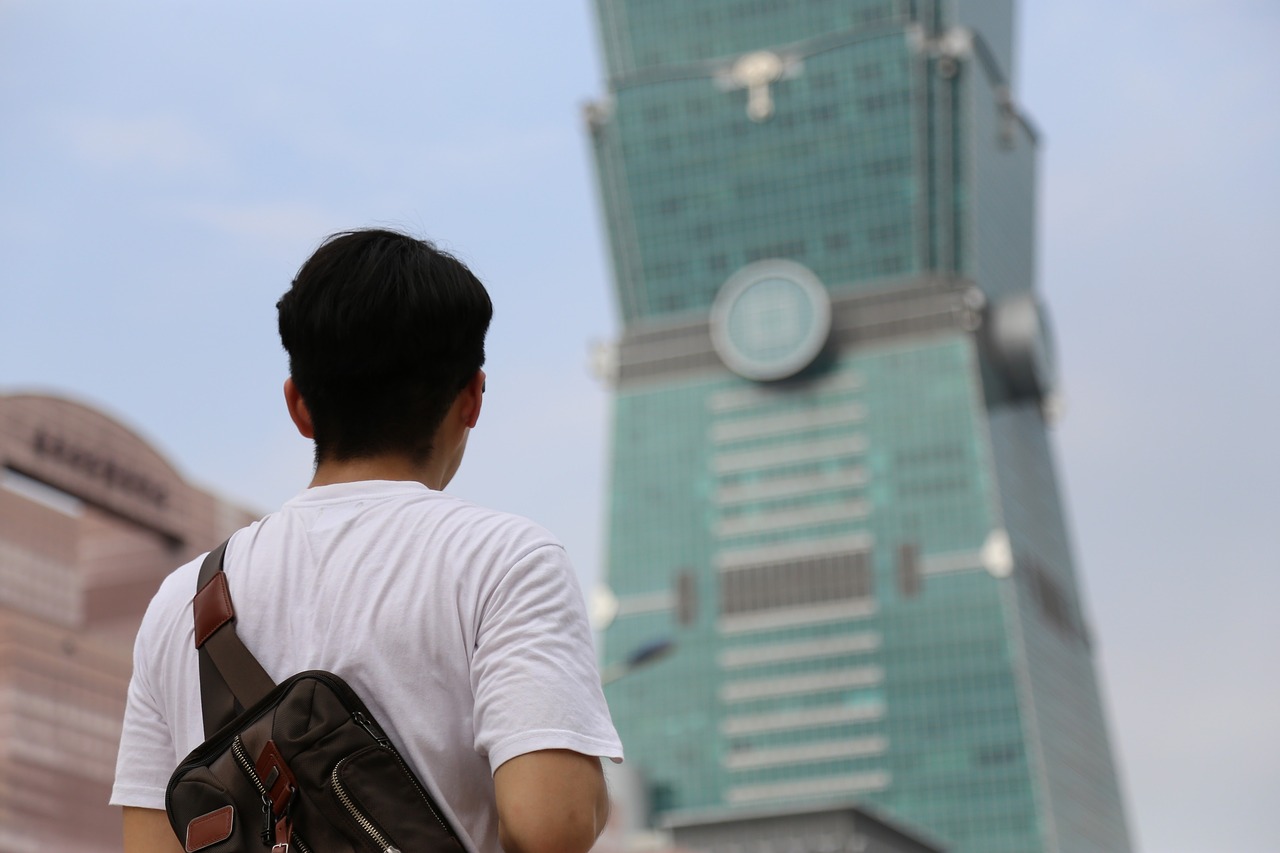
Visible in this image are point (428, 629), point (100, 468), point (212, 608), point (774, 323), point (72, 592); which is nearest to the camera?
point (428, 629)

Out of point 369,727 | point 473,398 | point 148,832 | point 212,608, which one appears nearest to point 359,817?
point 369,727

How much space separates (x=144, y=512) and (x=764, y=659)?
2341 inches

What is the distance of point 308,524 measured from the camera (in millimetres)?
3781

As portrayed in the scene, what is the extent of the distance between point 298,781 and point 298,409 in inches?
34.6

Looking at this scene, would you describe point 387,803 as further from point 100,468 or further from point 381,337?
point 100,468

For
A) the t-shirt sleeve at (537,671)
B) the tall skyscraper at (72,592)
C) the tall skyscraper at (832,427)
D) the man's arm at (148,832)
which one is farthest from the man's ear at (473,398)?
the tall skyscraper at (832,427)

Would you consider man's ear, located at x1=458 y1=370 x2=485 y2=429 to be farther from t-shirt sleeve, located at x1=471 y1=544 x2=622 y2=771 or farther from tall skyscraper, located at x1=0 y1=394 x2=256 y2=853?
tall skyscraper, located at x1=0 y1=394 x2=256 y2=853

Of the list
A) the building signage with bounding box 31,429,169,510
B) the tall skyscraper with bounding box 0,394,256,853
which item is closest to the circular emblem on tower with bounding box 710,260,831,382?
the tall skyscraper with bounding box 0,394,256,853

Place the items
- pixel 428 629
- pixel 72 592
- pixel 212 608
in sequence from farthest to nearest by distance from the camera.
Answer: pixel 72 592 < pixel 212 608 < pixel 428 629

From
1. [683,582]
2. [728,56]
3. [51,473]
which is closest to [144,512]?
[51,473]

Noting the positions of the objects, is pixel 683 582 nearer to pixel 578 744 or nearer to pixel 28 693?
pixel 28 693

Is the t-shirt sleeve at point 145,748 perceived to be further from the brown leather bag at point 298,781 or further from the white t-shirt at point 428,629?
the brown leather bag at point 298,781

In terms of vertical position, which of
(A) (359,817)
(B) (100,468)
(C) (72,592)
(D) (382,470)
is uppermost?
(D) (382,470)

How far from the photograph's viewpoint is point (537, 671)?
11.0ft
